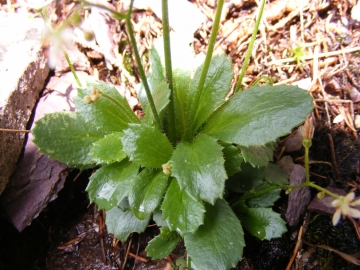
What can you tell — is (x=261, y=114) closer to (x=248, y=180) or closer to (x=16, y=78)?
(x=248, y=180)

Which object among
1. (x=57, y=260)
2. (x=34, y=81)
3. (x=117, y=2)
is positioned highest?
(x=117, y=2)

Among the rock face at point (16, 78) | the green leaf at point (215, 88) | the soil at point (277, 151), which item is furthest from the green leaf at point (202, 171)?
the rock face at point (16, 78)

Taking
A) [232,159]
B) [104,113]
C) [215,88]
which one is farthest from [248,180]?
[104,113]

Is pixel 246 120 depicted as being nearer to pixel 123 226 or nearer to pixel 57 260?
pixel 123 226

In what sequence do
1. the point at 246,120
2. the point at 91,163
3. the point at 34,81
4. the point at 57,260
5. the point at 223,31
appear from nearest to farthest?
the point at 246,120
the point at 91,163
the point at 57,260
the point at 34,81
the point at 223,31

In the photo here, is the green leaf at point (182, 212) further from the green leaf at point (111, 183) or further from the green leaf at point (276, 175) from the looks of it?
the green leaf at point (276, 175)

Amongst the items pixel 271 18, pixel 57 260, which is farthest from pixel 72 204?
pixel 271 18

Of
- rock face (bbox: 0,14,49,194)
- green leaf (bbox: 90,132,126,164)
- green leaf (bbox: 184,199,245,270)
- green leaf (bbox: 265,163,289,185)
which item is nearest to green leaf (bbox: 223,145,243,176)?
green leaf (bbox: 184,199,245,270)
